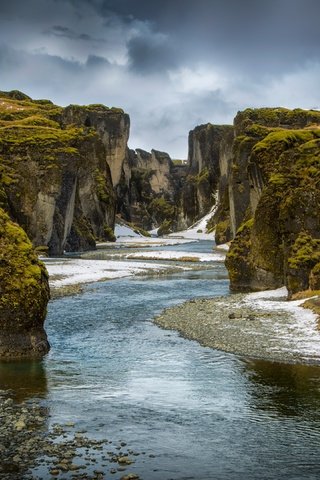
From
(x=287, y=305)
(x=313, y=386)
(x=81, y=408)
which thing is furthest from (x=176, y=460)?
(x=287, y=305)

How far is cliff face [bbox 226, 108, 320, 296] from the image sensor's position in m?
41.1

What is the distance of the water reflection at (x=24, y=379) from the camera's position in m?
20.3

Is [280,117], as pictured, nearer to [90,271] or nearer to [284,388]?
[90,271]

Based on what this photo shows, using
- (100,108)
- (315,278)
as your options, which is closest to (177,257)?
(315,278)

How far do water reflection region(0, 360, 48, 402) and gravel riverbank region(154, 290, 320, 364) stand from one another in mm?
8829

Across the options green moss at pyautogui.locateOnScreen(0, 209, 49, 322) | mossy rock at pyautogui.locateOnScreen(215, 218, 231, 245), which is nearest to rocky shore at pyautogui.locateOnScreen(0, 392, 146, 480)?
green moss at pyautogui.locateOnScreen(0, 209, 49, 322)

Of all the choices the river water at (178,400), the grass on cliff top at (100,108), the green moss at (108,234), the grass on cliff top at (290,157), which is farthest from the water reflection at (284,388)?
the grass on cliff top at (100,108)

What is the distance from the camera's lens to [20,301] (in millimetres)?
25781

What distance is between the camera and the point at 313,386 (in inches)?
825

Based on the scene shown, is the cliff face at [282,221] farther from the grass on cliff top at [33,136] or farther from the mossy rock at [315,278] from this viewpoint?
the grass on cliff top at [33,136]

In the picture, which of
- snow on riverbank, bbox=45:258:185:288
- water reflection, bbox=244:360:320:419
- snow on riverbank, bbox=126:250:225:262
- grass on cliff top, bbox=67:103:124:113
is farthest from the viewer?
grass on cliff top, bbox=67:103:124:113

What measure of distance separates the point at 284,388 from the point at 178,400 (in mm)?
4212

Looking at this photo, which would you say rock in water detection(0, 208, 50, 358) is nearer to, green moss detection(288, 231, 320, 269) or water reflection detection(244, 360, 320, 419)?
water reflection detection(244, 360, 320, 419)

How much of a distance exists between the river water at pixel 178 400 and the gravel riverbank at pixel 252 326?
117 cm
